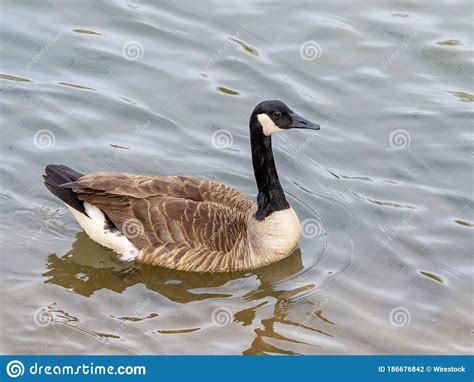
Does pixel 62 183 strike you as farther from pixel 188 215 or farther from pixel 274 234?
pixel 274 234

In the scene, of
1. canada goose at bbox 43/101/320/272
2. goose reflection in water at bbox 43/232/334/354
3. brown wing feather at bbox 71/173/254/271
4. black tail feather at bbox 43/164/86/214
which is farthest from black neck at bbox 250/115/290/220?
black tail feather at bbox 43/164/86/214

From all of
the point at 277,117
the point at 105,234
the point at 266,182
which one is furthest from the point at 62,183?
the point at 277,117

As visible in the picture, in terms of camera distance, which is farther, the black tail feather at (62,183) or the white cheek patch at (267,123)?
the black tail feather at (62,183)

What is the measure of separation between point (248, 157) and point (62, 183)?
338cm

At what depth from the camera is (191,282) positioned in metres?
11.7

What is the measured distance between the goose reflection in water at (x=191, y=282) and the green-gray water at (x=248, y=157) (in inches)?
1.0

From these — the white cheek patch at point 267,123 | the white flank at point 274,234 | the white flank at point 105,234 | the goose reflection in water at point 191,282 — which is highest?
the white cheek patch at point 267,123

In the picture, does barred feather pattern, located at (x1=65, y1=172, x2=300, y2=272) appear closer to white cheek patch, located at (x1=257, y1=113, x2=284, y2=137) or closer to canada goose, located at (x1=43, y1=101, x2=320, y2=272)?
canada goose, located at (x1=43, y1=101, x2=320, y2=272)

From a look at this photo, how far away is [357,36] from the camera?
16.9m

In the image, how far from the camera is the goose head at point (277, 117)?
1153 cm

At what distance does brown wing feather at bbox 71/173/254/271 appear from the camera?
11.7 metres

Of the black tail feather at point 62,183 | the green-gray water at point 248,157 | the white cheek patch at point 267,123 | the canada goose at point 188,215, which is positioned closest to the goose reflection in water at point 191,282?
the green-gray water at point 248,157

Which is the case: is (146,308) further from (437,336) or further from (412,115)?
(412,115)

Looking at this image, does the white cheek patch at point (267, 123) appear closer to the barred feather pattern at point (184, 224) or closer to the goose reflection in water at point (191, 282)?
the barred feather pattern at point (184, 224)
